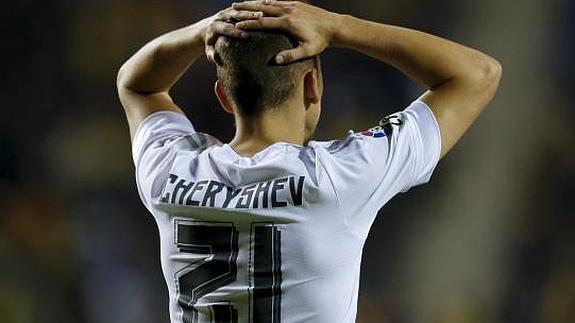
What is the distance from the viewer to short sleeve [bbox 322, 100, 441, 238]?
3.59 feet

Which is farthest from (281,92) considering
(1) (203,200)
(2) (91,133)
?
(2) (91,133)

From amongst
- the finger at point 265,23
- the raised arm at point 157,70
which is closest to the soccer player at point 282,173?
the finger at point 265,23

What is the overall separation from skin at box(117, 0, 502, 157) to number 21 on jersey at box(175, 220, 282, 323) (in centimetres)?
→ 11

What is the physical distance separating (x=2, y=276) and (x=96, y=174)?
1.64ft

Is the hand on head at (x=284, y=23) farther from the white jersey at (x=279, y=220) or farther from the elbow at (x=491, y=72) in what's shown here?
the elbow at (x=491, y=72)

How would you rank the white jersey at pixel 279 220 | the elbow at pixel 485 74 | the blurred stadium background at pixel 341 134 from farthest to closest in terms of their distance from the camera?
the blurred stadium background at pixel 341 134 → the elbow at pixel 485 74 → the white jersey at pixel 279 220

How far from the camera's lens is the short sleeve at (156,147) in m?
1.18

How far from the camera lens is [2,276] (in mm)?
3186

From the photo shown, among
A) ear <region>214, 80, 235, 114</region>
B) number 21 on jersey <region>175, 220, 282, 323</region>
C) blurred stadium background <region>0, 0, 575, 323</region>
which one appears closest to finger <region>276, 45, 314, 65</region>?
ear <region>214, 80, 235, 114</region>

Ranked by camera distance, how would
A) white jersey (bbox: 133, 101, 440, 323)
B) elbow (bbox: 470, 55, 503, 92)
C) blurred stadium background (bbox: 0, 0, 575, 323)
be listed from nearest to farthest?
1. white jersey (bbox: 133, 101, 440, 323)
2. elbow (bbox: 470, 55, 503, 92)
3. blurred stadium background (bbox: 0, 0, 575, 323)

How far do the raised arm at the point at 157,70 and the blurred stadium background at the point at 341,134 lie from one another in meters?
1.81

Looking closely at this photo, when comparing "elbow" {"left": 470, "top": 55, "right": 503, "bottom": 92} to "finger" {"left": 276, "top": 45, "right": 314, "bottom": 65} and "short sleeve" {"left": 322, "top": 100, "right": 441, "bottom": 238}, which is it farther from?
"finger" {"left": 276, "top": 45, "right": 314, "bottom": 65}

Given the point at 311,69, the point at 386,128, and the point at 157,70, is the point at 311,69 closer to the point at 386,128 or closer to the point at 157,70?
the point at 386,128

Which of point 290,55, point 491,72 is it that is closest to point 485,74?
point 491,72
